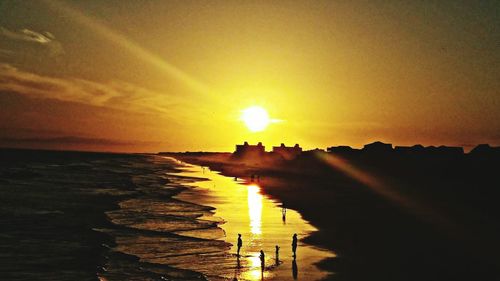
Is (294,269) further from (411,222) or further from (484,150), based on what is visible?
(484,150)

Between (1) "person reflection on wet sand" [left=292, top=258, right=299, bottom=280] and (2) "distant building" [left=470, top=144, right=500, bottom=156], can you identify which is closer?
(1) "person reflection on wet sand" [left=292, top=258, right=299, bottom=280]

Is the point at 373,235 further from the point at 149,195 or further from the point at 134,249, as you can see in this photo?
the point at 149,195

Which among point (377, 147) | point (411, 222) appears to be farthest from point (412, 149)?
point (411, 222)

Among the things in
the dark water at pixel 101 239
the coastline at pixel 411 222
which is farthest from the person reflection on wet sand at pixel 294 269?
the dark water at pixel 101 239

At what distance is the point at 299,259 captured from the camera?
28.0 metres

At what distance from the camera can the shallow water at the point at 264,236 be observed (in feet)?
81.5

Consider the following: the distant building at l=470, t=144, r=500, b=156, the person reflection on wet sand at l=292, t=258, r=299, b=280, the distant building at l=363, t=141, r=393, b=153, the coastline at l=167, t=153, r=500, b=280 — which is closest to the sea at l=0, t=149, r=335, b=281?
the person reflection on wet sand at l=292, t=258, r=299, b=280

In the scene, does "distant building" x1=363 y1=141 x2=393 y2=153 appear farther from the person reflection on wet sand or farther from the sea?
the person reflection on wet sand

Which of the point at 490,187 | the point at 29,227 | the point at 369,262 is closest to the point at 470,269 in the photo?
the point at 369,262

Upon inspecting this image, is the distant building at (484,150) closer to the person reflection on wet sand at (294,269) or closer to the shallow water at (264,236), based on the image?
the shallow water at (264,236)

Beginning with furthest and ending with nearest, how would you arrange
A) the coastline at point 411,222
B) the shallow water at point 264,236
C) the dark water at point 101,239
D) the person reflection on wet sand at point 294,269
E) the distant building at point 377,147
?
the distant building at point 377,147 → the coastline at point 411,222 → the dark water at point 101,239 → the shallow water at point 264,236 → the person reflection on wet sand at point 294,269

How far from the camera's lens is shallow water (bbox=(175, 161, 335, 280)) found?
24.8 meters

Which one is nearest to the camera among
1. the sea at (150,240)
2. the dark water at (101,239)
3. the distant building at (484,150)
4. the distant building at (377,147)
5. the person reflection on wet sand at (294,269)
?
the person reflection on wet sand at (294,269)

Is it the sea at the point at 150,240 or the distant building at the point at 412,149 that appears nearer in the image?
the sea at the point at 150,240
